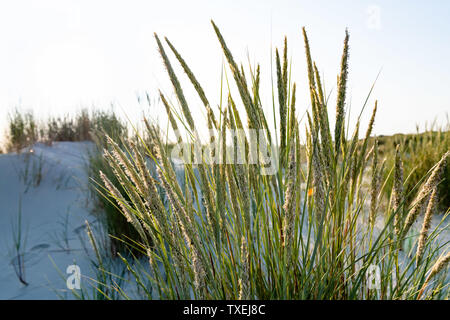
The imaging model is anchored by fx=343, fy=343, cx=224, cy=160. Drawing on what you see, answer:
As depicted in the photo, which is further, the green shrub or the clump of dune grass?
the green shrub

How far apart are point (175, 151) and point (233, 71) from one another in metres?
0.37

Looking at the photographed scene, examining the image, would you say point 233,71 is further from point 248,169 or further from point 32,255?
point 32,255

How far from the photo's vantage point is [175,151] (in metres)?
1.13

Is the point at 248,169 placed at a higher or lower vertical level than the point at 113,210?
higher

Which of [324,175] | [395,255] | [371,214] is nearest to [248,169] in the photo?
[324,175]

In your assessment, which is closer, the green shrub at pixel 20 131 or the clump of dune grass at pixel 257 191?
the clump of dune grass at pixel 257 191

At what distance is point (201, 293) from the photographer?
932 millimetres

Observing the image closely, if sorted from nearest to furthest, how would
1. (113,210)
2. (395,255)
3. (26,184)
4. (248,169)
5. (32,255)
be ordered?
(248,169), (395,255), (113,210), (32,255), (26,184)

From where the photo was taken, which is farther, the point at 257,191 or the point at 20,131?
the point at 20,131

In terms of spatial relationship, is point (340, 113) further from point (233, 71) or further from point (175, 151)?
point (175, 151)
